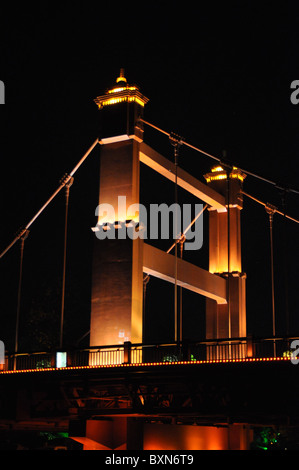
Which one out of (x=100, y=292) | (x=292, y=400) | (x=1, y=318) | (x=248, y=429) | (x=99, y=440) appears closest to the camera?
(x=292, y=400)

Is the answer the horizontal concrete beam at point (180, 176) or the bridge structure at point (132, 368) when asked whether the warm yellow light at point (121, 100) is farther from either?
the horizontal concrete beam at point (180, 176)

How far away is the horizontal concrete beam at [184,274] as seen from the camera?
3854 cm

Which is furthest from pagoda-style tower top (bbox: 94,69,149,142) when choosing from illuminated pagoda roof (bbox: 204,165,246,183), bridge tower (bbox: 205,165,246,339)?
illuminated pagoda roof (bbox: 204,165,246,183)

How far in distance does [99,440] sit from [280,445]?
3282 centimetres

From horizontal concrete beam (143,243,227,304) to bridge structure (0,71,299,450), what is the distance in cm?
8

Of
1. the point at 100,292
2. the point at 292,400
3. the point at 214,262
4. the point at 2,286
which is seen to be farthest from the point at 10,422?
the point at 2,286

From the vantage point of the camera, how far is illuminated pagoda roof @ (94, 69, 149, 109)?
127ft

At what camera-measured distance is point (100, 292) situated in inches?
1437

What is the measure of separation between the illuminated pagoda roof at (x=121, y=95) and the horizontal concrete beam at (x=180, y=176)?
2231mm

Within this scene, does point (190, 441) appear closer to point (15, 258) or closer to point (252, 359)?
point (252, 359)

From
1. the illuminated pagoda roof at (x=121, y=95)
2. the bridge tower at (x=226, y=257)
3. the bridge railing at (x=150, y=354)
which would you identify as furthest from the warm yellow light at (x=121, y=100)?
the bridge railing at (x=150, y=354)

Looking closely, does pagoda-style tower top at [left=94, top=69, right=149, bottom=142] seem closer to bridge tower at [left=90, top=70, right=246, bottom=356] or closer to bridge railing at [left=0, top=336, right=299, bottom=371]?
bridge tower at [left=90, top=70, right=246, bottom=356]

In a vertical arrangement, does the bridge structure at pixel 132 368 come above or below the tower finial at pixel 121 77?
below

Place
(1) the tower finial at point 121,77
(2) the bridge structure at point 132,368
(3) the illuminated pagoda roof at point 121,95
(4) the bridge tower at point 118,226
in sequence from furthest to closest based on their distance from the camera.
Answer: (1) the tower finial at point 121,77
(3) the illuminated pagoda roof at point 121,95
(4) the bridge tower at point 118,226
(2) the bridge structure at point 132,368
